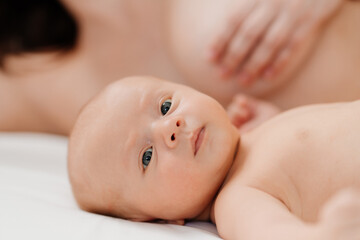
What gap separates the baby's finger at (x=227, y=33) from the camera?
1.41 m

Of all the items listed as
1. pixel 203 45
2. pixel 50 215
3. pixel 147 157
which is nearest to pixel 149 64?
pixel 203 45

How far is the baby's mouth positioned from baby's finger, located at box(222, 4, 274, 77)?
0.46 m

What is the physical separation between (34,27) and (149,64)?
52cm

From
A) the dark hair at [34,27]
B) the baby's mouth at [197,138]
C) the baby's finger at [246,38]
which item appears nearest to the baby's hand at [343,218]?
the baby's mouth at [197,138]

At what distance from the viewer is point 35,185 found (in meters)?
1.28

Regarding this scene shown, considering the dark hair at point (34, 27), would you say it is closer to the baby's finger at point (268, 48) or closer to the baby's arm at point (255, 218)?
the baby's finger at point (268, 48)

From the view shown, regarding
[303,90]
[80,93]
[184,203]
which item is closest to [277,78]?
[303,90]

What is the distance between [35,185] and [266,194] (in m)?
0.66

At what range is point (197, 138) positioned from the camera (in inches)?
41.3

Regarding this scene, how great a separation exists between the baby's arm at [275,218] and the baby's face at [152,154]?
3.3 inches

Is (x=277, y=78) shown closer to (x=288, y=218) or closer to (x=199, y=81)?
(x=199, y=81)

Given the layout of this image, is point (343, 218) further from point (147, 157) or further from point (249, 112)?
point (249, 112)

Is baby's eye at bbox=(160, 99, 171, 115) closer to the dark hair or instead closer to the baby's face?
the baby's face

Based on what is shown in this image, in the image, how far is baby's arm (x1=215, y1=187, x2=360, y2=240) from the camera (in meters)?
0.66
